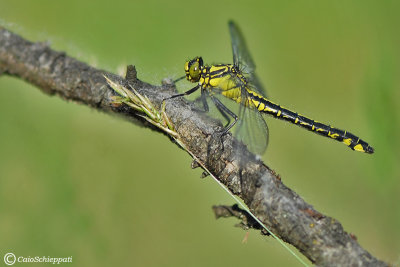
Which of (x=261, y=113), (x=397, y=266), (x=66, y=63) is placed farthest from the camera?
(x=261, y=113)

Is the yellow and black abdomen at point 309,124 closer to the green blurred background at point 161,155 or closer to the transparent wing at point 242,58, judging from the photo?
the transparent wing at point 242,58

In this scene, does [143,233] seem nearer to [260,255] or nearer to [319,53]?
[260,255]

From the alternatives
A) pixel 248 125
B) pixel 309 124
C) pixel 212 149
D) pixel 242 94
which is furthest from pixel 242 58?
pixel 212 149

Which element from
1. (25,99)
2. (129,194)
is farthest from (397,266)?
(25,99)

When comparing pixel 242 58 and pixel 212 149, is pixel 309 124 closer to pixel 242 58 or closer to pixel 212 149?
pixel 242 58

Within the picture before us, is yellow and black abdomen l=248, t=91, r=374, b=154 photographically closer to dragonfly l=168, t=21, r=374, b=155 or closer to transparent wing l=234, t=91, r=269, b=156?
dragonfly l=168, t=21, r=374, b=155

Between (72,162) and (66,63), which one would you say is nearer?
(66,63)

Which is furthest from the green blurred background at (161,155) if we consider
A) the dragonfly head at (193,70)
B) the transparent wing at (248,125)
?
the transparent wing at (248,125)
